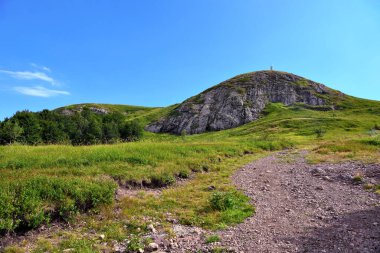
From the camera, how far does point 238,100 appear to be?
106 m

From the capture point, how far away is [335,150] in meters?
26.4

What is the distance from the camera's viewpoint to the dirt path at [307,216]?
722 centimetres

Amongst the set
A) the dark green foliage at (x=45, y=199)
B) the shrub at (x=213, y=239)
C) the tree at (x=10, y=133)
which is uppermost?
the tree at (x=10, y=133)

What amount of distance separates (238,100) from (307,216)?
99.0 meters

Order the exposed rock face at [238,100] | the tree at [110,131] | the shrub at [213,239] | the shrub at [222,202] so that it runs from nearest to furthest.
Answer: the shrub at [213,239] → the shrub at [222,202] → the tree at [110,131] → the exposed rock face at [238,100]

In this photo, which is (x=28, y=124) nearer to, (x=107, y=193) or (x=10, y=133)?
(x=10, y=133)

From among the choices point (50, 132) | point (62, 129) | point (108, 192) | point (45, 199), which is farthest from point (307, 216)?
point (62, 129)

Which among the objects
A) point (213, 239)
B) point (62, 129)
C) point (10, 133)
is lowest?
point (213, 239)

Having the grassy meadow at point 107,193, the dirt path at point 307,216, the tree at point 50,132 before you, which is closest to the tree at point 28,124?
the tree at point 50,132

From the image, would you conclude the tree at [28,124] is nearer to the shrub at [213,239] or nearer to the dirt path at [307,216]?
the dirt path at [307,216]

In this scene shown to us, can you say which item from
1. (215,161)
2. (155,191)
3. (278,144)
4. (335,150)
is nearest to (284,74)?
(278,144)

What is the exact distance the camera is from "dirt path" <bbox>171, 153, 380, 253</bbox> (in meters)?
7.22

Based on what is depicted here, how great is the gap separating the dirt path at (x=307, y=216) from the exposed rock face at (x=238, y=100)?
3295 inches

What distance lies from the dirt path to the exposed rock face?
83.7m
